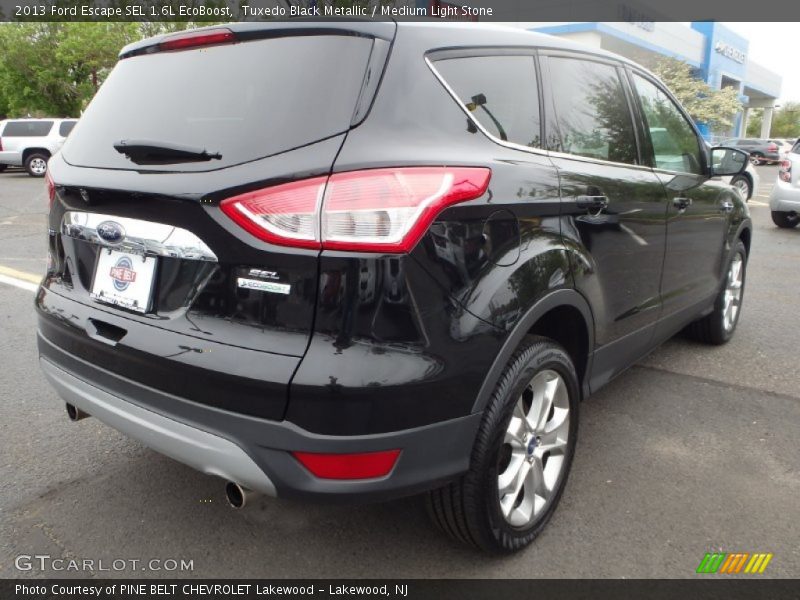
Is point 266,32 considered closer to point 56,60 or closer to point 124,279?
point 124,279

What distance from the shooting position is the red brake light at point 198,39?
7.01 ft

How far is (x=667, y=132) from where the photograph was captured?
345cm

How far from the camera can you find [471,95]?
6.88 feet

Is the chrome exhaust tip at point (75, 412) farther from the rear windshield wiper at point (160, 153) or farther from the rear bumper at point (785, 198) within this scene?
the rear bumper at point (785, 198)

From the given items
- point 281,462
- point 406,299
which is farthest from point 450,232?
point 281,462

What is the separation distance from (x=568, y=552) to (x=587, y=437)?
0.94m

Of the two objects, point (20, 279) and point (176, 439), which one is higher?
point (176, 439)

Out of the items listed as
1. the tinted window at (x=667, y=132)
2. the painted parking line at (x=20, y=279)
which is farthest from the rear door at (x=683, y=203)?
the painted parking line at (x=20, y=279)

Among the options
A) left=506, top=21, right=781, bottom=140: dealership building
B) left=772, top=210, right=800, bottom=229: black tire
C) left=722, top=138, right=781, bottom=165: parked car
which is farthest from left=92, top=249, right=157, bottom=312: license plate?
left=722, top=138, right=781, bottom=165: parked car

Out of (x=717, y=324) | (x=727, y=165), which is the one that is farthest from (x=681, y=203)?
(x=717, y=324)

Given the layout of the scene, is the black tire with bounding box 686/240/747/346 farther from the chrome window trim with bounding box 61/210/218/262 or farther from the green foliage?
the green foliage

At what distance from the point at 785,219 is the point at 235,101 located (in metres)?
11.2

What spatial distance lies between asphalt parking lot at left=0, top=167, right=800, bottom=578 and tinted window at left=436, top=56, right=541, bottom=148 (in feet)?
4.41

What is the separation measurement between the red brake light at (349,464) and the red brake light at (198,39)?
4.41 ft
